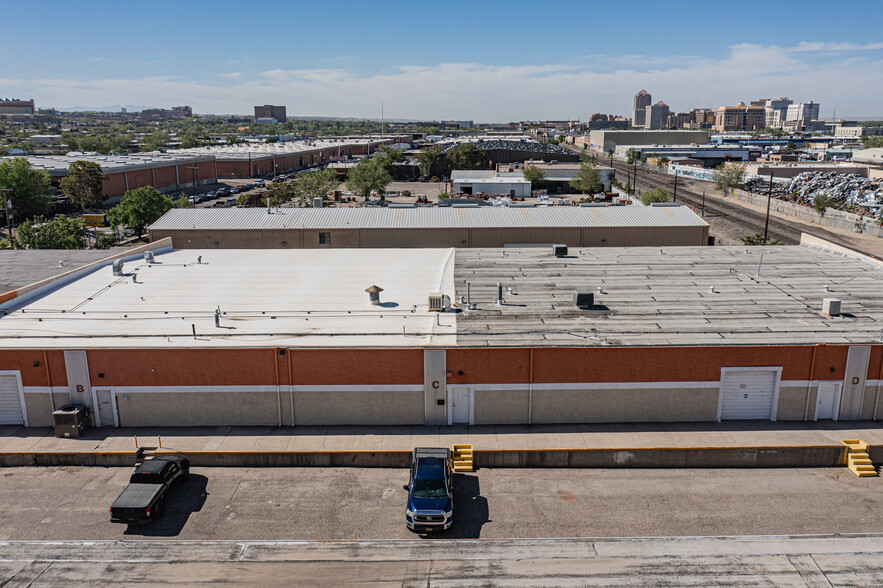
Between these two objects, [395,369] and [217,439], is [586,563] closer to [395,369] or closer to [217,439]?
[395,369]

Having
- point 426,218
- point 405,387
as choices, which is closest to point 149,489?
point 405,387

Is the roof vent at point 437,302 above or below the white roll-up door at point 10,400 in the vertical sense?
above

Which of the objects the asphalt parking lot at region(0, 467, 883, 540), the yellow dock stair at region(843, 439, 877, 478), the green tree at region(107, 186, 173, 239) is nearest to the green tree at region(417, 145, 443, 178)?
the green tree at region(107, 186, 173, 239)

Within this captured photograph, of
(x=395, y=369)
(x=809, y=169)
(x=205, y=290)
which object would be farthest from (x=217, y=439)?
(x=809, y=169)

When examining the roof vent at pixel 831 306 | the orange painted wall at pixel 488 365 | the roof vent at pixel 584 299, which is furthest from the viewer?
the roof vent at pixel 584 299

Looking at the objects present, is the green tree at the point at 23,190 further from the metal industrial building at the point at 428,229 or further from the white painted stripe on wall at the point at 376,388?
the white painted stripe on wall at the point at 376,388

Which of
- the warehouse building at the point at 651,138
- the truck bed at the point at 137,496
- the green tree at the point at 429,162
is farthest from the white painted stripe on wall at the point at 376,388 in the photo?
the warehouse building at the point at 651,138
